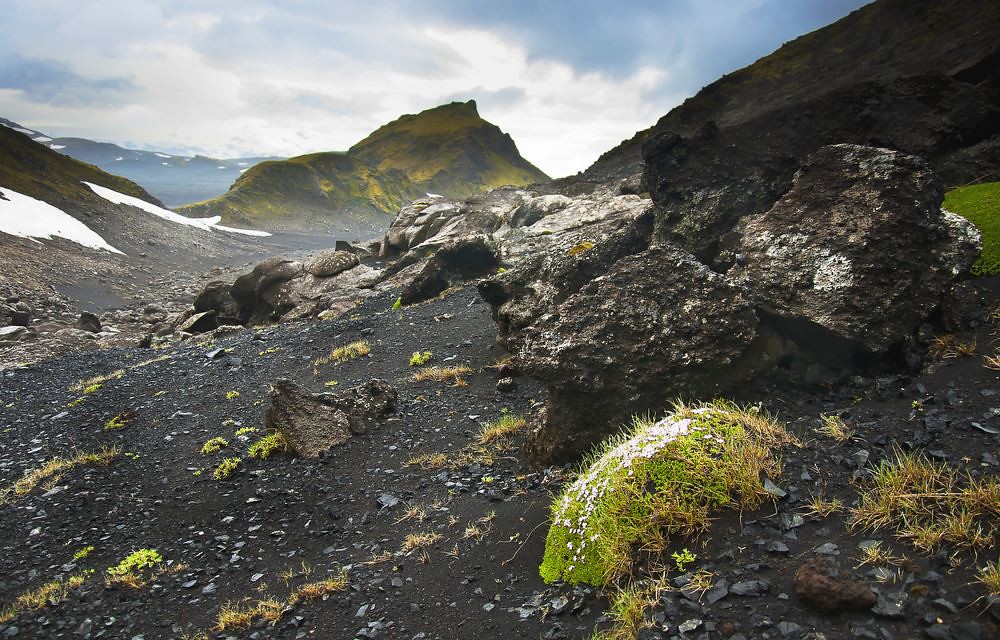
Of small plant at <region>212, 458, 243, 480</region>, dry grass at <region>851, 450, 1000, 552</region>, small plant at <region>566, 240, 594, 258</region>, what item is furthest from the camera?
small plant at <region>566, 240, 594, 258</region>

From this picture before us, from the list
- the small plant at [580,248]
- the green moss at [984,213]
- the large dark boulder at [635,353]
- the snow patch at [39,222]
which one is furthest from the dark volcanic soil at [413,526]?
the snow patch at [39,222]

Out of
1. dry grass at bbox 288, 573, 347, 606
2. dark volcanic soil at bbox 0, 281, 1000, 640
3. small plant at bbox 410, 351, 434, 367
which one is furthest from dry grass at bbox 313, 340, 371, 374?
dry grass at bbox 288, 573, 347, 606

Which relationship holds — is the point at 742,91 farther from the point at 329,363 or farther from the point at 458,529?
the point at 458,529

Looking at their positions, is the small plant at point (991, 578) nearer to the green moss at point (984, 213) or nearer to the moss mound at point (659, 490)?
the moss mound at point (659, 490)

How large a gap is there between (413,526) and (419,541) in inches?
25.0

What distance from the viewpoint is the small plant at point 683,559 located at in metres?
4.40

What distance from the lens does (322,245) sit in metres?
90.4

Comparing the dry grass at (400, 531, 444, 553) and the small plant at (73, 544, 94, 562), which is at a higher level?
the dry grass at (400, 531, 444, 553)

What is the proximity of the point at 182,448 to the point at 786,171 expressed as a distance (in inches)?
599

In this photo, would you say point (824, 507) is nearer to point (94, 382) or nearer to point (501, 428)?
point (501, 428)

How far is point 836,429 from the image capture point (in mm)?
5504

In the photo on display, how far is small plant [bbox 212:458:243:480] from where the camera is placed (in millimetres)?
9945

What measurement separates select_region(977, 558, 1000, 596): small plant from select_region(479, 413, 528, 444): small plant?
22.6 feet

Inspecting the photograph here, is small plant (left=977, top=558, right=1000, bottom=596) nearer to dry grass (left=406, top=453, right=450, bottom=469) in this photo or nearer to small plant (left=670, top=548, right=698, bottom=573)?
small plant (left=670, top=548, right=698, bottom=573)
